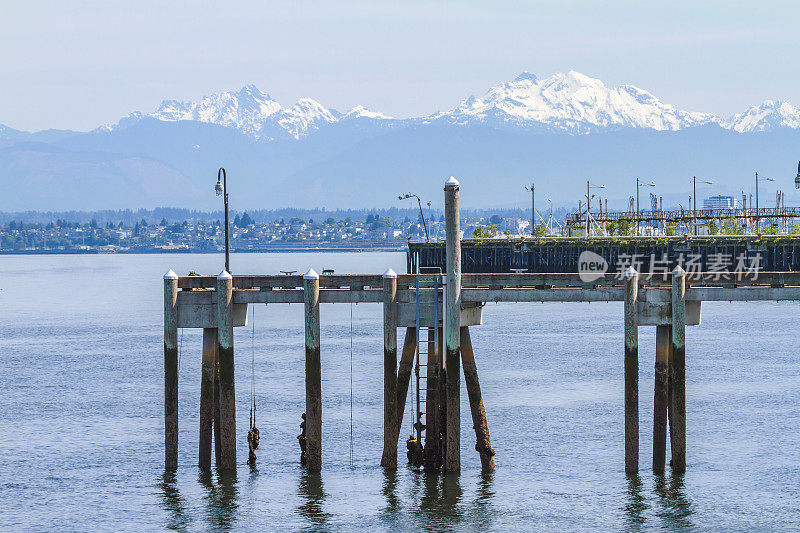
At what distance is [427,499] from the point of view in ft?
124

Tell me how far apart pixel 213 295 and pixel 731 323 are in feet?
262

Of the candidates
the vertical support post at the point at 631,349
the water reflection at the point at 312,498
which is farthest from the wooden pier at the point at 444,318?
the water reflection at the point at 312,498

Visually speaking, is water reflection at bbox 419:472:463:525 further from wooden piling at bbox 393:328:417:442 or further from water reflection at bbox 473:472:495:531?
wooden piling at bbox 393:328:417:442

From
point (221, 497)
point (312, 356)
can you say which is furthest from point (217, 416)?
point (312, 356)

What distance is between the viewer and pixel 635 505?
121ft

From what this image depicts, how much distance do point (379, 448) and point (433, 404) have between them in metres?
8.69

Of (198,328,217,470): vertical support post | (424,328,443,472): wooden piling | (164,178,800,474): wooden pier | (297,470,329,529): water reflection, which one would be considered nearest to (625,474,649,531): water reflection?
(164,178,800,474): wooden pier

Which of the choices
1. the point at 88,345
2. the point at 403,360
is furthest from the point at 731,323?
the point at 403,360

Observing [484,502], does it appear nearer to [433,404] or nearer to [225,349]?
[433,404]

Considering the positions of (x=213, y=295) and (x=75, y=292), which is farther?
(x=75, y=292)

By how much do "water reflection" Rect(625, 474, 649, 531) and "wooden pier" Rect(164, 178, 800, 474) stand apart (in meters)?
0.67

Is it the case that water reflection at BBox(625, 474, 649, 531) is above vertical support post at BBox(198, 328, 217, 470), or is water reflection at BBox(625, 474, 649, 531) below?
below

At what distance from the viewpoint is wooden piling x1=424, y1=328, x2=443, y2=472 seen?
124 ft

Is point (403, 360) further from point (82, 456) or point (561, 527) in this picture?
point (82, 456)
